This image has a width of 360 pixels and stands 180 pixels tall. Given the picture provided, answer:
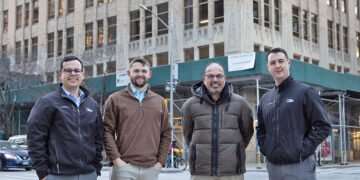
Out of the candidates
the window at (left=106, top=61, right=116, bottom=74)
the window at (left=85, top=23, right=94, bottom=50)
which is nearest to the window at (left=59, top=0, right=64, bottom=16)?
the window at (left=85, top=23, right=94, bottom=50)

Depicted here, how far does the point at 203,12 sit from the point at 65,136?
28006 mm

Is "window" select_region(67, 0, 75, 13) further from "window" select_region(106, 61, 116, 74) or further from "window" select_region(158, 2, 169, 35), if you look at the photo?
"window" select_region(158, 2, 169, 35)

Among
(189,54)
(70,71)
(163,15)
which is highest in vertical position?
(163,15)

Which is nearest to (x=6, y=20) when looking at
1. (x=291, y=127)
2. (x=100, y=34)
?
(x=100, y=34)

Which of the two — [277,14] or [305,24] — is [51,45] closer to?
[277,14]

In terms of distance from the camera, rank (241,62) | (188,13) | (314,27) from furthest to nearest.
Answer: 1. (314,27)
2. (188,13)
3. (241,62)

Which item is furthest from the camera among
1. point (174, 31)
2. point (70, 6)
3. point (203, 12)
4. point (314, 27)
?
point (70, 6)

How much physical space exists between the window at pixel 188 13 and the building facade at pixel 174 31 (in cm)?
7

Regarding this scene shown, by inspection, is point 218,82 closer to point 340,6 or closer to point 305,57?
point 305,57

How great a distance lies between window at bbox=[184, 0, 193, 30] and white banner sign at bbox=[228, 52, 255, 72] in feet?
24.8

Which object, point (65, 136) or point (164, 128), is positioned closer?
point (65, 136)

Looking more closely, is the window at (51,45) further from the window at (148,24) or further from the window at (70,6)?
the window at (148,24)

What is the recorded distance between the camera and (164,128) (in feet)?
20.4

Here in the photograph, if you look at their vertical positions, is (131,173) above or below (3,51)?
below
